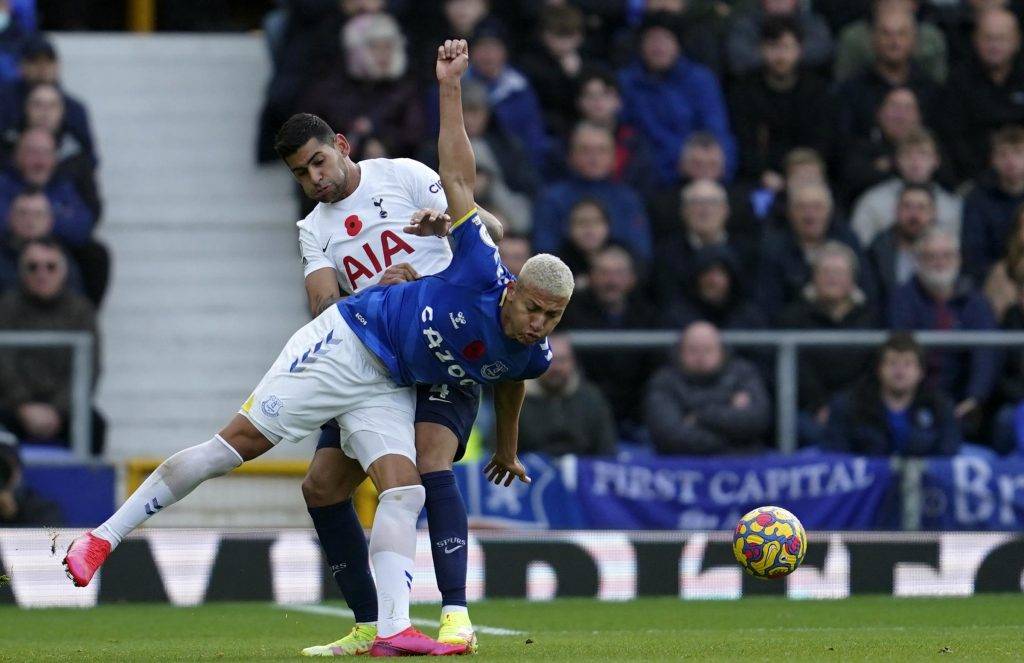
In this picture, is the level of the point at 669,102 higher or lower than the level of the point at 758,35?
lower

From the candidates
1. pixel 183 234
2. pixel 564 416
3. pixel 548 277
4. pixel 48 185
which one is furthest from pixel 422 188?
pixel 183 234

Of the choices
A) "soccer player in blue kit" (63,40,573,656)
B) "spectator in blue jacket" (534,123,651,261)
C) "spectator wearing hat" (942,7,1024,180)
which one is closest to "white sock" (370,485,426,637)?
"soccer player in blue kit" (63,40,573,656)

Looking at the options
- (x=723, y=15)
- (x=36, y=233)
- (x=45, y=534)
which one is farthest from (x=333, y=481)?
(x=723, y=15)

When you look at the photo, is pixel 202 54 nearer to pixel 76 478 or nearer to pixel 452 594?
pixel 76 478

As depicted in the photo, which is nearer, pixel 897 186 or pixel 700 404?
pixel 700 404

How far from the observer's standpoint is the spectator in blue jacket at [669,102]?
567 inches

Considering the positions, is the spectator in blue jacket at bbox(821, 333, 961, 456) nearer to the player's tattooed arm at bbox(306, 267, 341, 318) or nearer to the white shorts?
the player's tattooed arm at bbox(306, 267, 341, 318)

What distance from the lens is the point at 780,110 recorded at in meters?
14.5

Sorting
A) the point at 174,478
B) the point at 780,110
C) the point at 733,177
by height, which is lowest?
the point at 174,478

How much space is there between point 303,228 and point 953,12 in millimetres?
8936

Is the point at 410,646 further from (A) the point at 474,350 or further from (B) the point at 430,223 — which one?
(B) the point at 430,223

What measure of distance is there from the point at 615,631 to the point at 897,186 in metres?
6.05

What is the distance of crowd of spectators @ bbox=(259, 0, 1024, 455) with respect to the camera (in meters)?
12.8

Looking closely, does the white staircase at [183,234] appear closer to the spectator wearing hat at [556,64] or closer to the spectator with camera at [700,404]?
the spectator wearing hat at [556,64]
